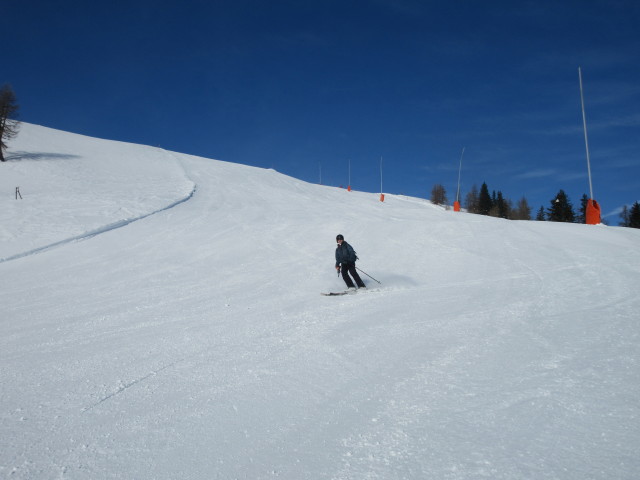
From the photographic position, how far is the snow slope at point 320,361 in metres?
2.99

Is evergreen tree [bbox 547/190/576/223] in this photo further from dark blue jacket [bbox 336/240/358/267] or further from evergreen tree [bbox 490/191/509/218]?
dark blue jacket [bbox 336/240/358/267]

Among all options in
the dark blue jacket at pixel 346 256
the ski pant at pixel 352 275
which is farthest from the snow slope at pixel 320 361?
the dark blue jacket at pixel 346 256

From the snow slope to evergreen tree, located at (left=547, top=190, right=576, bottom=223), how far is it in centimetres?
6528

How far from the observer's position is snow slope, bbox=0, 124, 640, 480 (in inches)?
118

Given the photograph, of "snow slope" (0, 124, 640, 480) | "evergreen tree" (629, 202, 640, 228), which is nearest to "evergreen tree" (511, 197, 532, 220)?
"evergreen tree" (629, 202, 640, 228)

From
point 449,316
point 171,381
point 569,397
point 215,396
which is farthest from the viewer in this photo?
point 449,316

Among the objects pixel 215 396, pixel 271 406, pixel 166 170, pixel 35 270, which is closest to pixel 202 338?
pixel 215 396

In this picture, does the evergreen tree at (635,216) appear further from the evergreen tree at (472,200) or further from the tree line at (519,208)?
the evergreen tree at (472,200)

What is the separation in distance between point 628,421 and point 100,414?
511cm

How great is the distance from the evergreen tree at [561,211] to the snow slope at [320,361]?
214 feet

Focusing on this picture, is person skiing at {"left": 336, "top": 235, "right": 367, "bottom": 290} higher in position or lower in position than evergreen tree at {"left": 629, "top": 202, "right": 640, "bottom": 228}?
lower

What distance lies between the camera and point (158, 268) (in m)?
10.8

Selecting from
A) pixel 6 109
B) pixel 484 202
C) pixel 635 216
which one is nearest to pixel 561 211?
pixel 635 216

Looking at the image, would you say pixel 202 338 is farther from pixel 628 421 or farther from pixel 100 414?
pixel 628 421
